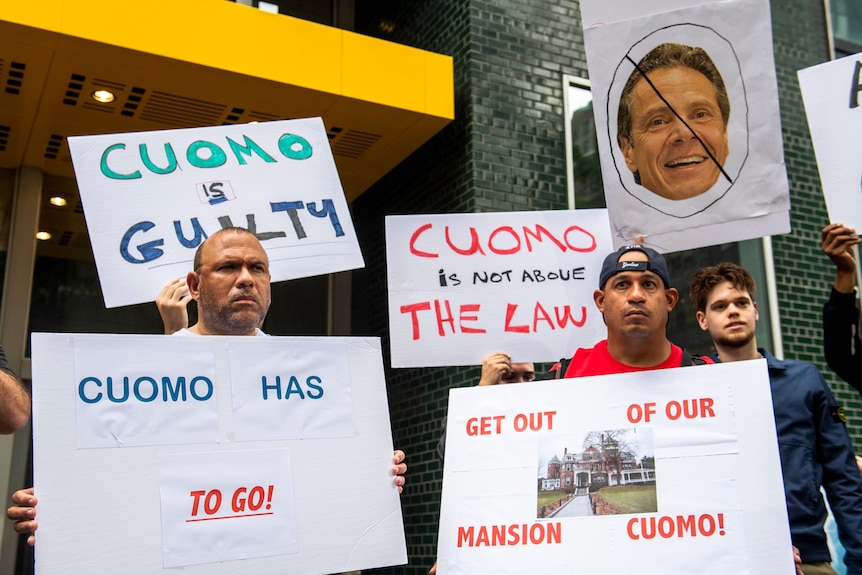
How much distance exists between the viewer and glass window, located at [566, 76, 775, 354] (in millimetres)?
7348

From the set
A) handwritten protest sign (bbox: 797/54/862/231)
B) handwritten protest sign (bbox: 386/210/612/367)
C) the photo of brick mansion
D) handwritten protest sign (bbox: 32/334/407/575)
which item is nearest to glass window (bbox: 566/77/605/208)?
handwritten protest sign (bbox: 386/210/612/367)

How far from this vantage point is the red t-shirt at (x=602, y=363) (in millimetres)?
2832

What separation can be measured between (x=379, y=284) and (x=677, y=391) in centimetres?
529

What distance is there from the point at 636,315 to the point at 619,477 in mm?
500

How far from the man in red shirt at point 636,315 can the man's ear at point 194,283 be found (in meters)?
1.31

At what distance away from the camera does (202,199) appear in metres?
3.55

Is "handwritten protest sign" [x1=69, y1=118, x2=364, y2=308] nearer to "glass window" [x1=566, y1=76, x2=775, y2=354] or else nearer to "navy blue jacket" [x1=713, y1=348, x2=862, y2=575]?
"navy blue jacket" [x1=713, y1=348, x2=862, y2=575]

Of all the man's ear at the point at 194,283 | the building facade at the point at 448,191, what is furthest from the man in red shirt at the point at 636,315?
the building facade at the point at 448,191

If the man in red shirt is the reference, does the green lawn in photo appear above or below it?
below

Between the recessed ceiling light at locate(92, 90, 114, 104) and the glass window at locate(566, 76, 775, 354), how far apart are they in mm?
3474

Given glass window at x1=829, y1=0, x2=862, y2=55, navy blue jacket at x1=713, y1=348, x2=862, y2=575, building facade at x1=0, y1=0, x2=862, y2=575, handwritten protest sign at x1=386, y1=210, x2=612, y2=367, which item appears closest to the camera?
navy blue jacket at x1=713, y1=348, x2=862, y2=575

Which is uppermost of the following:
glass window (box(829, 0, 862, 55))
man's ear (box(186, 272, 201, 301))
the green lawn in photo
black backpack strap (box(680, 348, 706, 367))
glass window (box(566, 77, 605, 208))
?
glass window (box(829, 0, 862, 55))

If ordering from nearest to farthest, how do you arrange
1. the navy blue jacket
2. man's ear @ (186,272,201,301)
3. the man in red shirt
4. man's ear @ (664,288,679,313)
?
the man in red shirt → man's ear @ (664,288,679,313) → the navy blue jacket → man's ear @ (186,272,201,301)

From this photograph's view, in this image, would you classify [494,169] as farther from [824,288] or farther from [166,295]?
[166,295]
